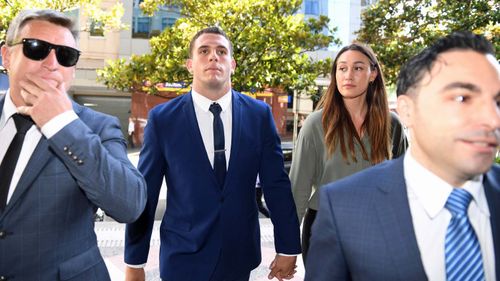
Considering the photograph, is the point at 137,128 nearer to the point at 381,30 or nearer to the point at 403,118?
the point at 381,30

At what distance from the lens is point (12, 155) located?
1829 mm

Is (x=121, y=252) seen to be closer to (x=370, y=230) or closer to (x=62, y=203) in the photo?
(x=62, y=203)

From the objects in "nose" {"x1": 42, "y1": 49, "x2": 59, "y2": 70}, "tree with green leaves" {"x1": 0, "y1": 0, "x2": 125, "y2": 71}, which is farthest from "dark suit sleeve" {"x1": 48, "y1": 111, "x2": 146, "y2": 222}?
"tree with green leaves" {"x1": 0, "y1": 0, "x2": 125, "y2": 71}

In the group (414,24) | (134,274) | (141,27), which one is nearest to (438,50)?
(134,274)

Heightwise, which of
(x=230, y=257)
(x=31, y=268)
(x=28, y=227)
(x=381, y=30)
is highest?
(x=381, y=30)

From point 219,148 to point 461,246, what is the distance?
174 centimetres

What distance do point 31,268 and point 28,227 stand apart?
0.15 meters

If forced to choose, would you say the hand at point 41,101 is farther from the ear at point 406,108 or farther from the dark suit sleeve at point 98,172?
the ear at point 406,108

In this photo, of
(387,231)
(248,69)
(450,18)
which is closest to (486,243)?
(387,231)

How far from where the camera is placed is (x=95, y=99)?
108ft

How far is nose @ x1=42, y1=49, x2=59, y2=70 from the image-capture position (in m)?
1.87

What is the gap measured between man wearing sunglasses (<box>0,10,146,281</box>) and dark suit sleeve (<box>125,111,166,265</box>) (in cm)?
98

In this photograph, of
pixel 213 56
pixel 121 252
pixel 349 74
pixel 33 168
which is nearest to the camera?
pixel 33 168

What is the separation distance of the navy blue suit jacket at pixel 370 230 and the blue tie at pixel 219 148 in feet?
4.42
